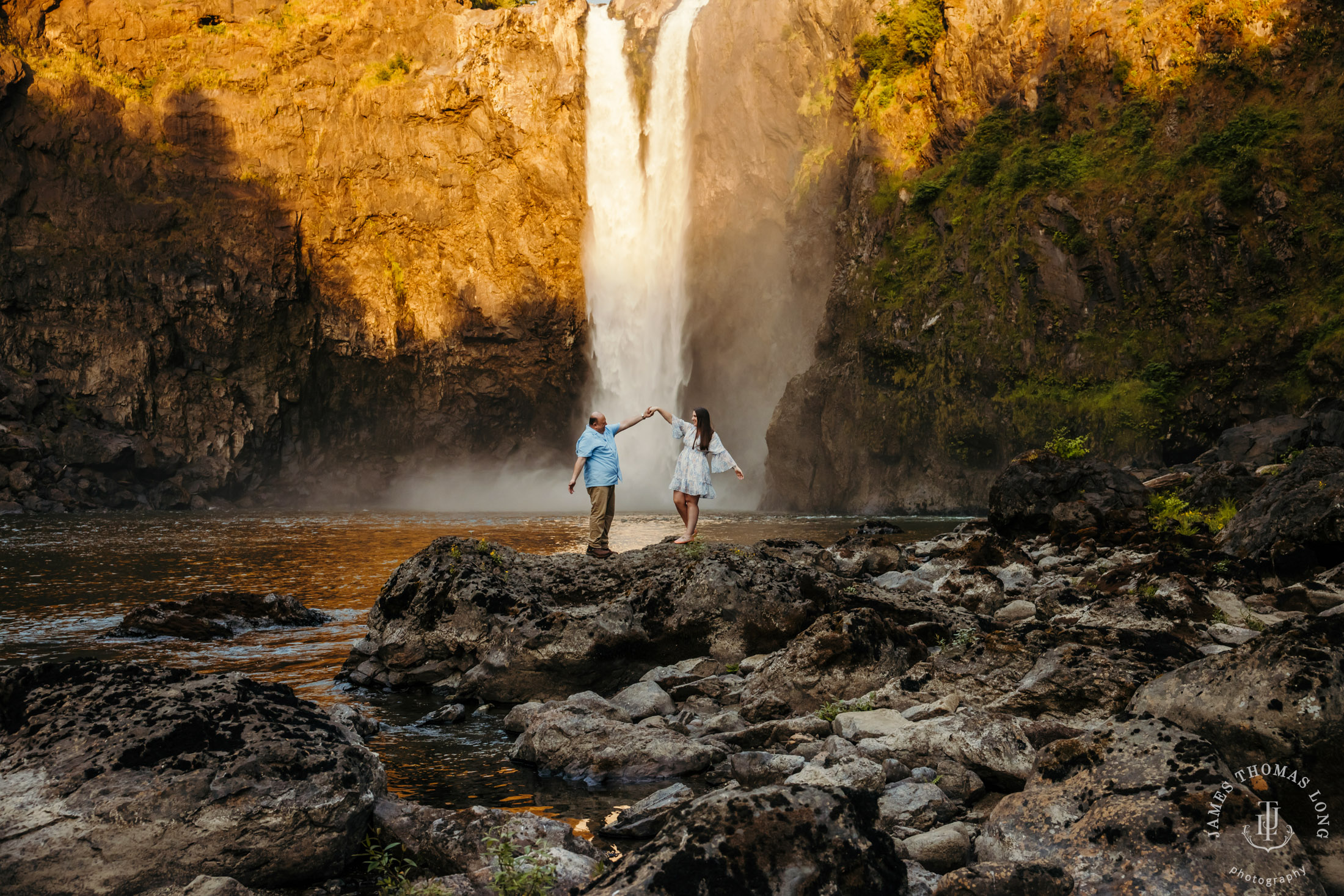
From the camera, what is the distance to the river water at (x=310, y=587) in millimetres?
5246

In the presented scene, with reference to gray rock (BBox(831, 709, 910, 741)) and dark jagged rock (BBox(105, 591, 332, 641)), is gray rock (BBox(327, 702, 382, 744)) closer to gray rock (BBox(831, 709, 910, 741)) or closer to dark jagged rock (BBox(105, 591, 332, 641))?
gray rock (BBox(831, 709, 910, 741))

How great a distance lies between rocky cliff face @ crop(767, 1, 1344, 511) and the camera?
27.9 meters

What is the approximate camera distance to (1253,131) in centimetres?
2900

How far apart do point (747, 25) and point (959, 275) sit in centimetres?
2061

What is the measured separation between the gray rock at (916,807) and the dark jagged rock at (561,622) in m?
3.32

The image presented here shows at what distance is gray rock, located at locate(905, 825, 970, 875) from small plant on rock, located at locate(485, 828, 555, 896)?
4.84 ft

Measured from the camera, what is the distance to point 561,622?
7.32 meters

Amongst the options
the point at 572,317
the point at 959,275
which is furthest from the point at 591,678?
the point at 572,317

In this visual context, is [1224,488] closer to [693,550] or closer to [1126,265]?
[693,550]

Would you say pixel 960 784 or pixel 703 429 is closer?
pixel 960 784

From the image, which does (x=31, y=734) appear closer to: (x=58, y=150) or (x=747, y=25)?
(x=747, y=25)

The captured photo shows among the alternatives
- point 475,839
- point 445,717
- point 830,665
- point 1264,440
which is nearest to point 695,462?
point 830,665

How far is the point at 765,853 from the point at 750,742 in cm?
269

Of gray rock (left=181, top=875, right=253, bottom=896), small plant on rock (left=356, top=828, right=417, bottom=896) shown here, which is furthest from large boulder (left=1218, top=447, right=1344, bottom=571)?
gray rock (left=181, top=875, right=253, bottom=896)
